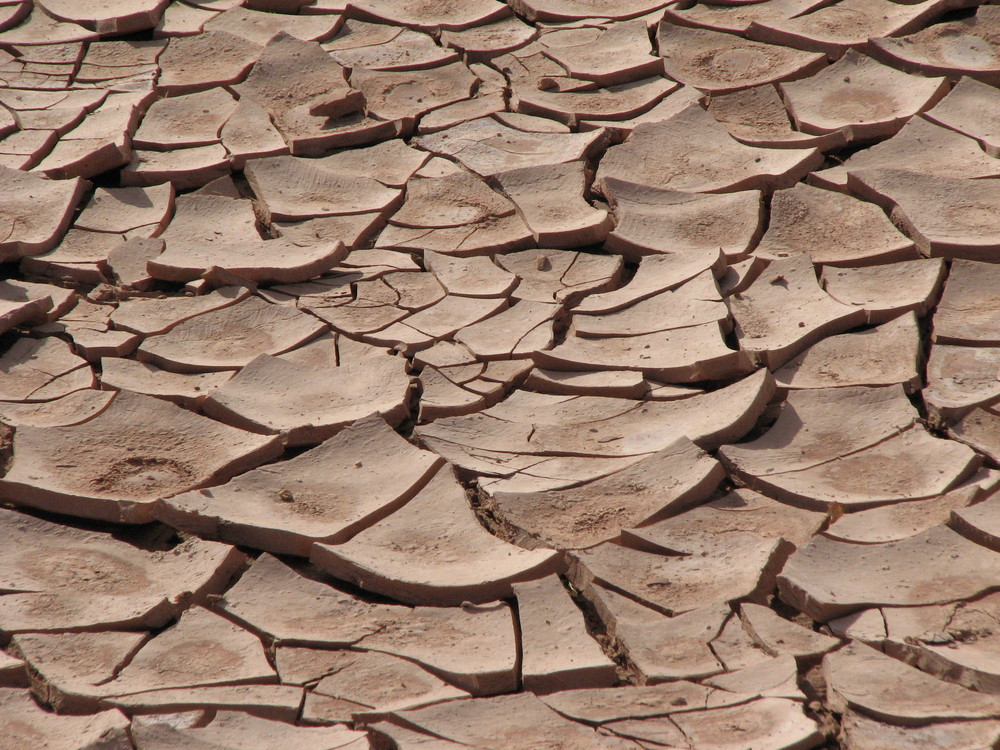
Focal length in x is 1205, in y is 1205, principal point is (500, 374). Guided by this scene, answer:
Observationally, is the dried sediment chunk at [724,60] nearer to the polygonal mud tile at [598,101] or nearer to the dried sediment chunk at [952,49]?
the polygonal mud tile at [598,101]

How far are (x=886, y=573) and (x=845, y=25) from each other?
2.11 meters

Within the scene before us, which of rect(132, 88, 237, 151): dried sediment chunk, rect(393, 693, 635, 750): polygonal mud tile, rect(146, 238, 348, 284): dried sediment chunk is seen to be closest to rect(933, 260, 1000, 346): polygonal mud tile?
rect(393, 693, 635, 750): polygonal mud tile

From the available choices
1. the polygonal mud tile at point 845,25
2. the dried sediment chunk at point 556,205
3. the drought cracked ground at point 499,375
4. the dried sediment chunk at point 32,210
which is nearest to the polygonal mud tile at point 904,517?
the drought cracked ground at point 499,375

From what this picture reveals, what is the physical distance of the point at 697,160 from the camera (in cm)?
305

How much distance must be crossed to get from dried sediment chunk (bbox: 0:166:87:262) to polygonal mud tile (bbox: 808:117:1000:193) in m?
1.82

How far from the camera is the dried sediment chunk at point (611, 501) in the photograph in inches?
80.8

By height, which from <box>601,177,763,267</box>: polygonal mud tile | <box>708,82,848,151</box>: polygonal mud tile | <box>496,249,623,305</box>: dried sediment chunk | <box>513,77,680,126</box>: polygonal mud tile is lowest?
<box>496,249,623,305</box>: dried sediment chunk

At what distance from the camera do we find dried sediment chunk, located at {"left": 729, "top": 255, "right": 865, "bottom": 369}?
2.43m

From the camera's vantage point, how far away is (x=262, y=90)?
3.42 m

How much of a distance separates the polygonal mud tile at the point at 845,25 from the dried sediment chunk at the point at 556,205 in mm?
864

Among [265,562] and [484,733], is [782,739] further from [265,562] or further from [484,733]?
[265,562]

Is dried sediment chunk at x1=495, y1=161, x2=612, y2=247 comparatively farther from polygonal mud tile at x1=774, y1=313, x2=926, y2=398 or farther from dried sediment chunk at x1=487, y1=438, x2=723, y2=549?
dried sediment chunk at x1=487, y1=438, x2=723, y2=549

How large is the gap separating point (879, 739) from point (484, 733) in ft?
1.74

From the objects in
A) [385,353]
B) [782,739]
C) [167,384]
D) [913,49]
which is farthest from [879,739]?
[913,49]
